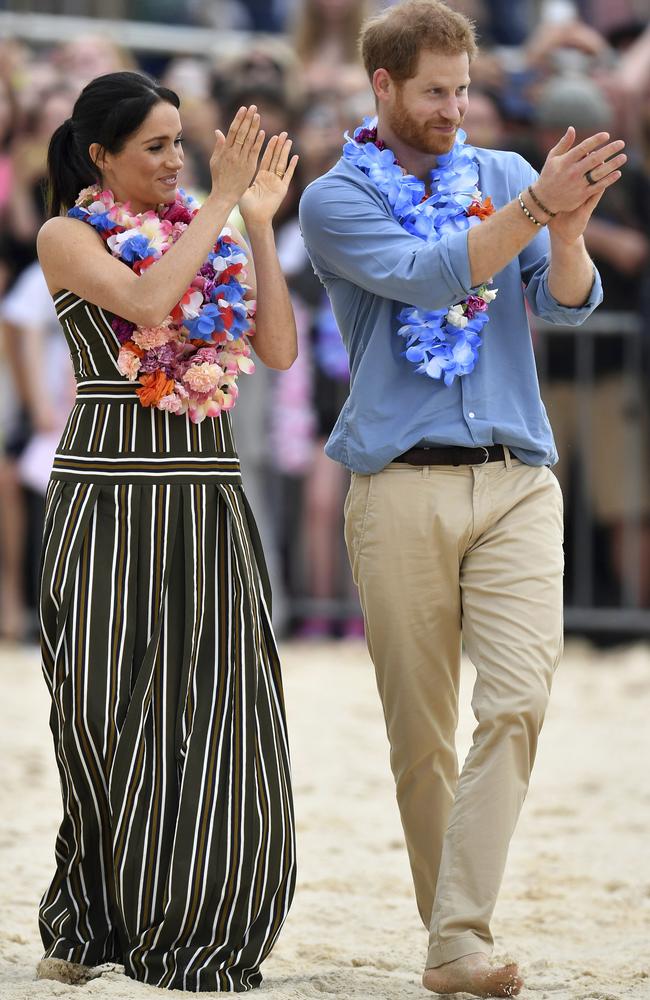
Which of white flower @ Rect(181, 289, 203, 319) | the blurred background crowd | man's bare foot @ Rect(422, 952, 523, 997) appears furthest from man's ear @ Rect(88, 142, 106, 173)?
the blurred background crowd

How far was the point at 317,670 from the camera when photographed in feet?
28.0

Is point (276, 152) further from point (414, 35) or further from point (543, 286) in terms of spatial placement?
point (543, 286)

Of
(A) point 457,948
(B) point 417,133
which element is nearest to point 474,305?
(B) point 417,133

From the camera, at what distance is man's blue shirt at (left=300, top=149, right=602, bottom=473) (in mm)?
3637

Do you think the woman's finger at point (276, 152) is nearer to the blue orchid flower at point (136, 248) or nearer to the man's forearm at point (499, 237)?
the blue orchid flower at point (136, 248)

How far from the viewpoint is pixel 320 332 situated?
28.6 feet

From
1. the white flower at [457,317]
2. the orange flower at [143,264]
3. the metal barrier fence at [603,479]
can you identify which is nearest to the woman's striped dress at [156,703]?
the orange flower at [143,264]

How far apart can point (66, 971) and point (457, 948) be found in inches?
36.8

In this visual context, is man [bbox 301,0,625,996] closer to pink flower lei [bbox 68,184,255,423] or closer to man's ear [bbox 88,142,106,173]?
pink flower lei [bbox 68,184,255,423]

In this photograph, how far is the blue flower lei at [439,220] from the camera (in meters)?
3.68

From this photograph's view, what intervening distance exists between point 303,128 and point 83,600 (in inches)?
222

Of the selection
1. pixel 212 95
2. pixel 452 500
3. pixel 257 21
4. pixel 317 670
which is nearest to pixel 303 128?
pixel 212 95

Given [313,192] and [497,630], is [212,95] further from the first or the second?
[497,630]

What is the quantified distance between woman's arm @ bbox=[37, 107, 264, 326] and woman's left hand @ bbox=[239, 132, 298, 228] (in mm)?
98
